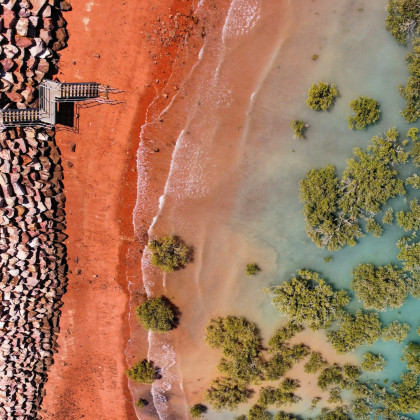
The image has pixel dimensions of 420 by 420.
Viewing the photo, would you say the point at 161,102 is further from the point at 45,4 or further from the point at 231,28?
the point at 45,4

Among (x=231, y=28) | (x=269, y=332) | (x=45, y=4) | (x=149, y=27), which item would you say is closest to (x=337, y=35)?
(x=231, y=28)

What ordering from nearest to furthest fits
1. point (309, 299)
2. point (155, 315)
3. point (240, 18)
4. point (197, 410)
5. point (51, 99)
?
point (51, 99), point (240, 18), point (155, 315), point (309, 299), point (197, 410)

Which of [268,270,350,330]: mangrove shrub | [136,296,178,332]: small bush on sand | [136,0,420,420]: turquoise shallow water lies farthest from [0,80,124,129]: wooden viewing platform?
[268,270,350,330]: mangrove shrub

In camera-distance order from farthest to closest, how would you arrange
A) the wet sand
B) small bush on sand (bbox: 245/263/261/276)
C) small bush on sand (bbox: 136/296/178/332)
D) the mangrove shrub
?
the mangrove shrub, small bush on sand (bbox: 245/263/261/276), small bush on sand (bbox: 136/296/178/332), the wet sand

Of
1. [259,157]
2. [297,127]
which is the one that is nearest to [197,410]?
[259,157]

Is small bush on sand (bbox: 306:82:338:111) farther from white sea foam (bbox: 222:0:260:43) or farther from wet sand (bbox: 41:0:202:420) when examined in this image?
wet sand (bbox: 41:0:202:420)

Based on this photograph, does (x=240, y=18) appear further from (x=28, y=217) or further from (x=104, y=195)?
(x=28, y=217)

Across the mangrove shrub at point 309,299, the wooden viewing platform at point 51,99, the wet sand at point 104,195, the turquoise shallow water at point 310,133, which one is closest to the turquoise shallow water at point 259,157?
the turquoise shallow water at point 310,133
